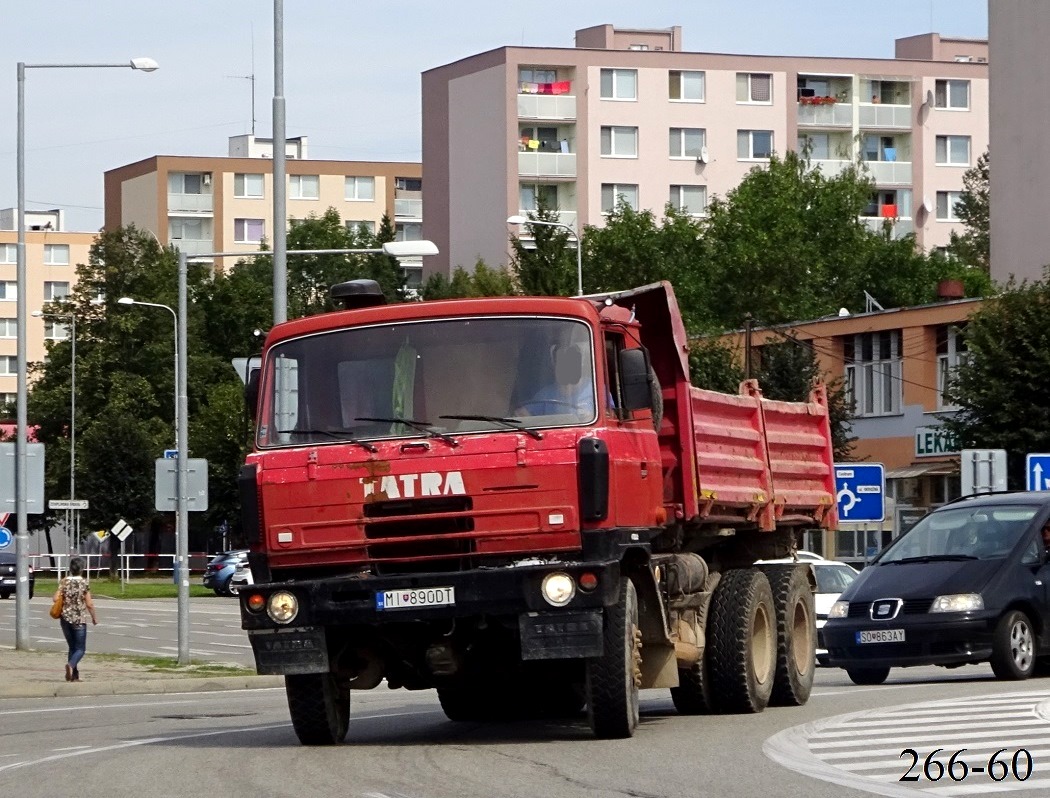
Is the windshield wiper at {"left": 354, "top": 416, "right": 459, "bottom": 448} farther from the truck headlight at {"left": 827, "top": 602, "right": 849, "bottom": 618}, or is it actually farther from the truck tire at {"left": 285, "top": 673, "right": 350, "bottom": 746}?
the truck headlight at {"left": 827, "top": 602, "right": 849, "bottom": 618}

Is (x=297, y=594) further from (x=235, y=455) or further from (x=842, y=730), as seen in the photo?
(x=235, y=455)

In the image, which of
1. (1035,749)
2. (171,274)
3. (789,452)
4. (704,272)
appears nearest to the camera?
(1035,749)

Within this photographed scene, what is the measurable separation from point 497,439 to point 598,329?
3.50 feet

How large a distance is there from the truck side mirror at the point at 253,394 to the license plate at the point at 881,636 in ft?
25.9

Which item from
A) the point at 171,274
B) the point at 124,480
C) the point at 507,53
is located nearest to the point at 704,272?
the point at 507,53

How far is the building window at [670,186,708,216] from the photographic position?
9656 cm

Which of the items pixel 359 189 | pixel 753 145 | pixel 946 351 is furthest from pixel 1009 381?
pixel 359 189

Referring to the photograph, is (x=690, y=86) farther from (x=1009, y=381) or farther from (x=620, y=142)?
(x=1009, y=381)

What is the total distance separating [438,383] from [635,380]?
1.26 meters

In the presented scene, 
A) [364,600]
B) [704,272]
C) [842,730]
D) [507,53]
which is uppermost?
[507,53]

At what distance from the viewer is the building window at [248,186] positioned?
12900 centimetres

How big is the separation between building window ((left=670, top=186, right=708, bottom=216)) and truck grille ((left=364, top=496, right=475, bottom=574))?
274ft

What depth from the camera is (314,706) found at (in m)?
Result: 14.2

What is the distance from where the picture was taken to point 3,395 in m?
139
